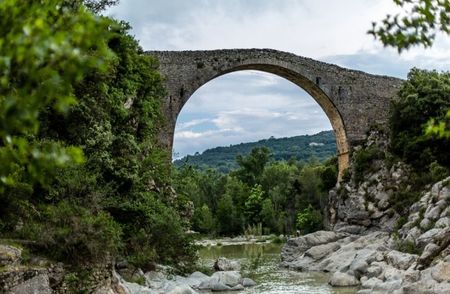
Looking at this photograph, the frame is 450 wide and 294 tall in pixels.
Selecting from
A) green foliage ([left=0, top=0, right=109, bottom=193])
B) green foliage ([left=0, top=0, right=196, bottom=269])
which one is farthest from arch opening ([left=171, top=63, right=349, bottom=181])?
green foliage ([left=0, top=0, right=109, bottom=193])

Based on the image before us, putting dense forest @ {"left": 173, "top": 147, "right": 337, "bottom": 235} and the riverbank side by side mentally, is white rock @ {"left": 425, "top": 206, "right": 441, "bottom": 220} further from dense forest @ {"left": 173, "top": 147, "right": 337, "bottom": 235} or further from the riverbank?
the riverbank

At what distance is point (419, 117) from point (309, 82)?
3842 mm

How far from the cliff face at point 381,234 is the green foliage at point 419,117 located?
59cm

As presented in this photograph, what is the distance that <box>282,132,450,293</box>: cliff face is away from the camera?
36.7ft

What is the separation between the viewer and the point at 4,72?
2.12 m

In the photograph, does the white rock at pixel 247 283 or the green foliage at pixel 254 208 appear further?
the green foliage at pixel 254 208

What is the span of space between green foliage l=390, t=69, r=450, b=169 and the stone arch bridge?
155cm

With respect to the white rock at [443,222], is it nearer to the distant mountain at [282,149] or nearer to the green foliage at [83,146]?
the green foliage at [83,146]

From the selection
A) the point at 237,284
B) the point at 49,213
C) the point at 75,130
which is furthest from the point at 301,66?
the point at 49,213

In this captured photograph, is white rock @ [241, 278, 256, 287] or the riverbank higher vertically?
white rock @ [241, 278, 256, 287]

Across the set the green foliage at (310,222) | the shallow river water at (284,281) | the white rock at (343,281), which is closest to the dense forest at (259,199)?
the green foliage at (310,222)

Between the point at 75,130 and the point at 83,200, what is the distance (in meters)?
1.74

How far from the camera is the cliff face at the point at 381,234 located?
11172mm

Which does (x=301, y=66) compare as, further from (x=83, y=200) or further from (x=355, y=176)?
(x=83, y=200)
